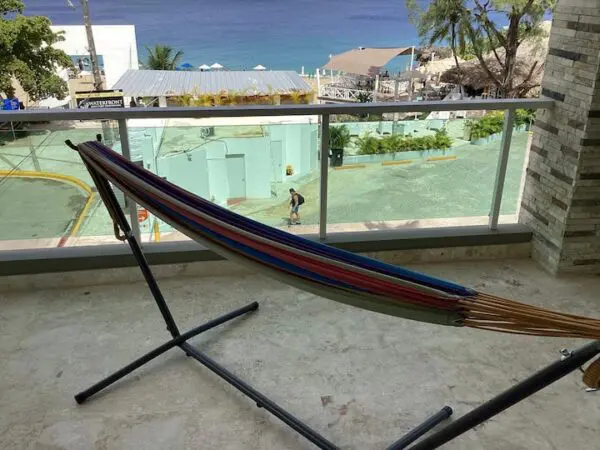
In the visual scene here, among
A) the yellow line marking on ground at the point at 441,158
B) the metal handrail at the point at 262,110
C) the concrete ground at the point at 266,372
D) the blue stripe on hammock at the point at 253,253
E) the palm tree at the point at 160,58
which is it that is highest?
the metal handrail at the point at 262,110

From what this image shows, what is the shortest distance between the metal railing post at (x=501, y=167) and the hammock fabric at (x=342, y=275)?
1.91 metres

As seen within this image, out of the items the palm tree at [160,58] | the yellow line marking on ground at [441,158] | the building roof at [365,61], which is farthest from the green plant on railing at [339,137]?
the palm tree at [160,58]

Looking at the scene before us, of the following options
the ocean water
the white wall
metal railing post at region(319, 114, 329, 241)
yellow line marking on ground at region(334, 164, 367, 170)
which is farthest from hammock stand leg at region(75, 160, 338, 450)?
the ocean water

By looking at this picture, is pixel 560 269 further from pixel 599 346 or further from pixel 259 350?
pixel 599 346

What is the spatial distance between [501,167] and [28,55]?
21.7 meters

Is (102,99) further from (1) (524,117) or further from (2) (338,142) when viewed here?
(1) (524,117)

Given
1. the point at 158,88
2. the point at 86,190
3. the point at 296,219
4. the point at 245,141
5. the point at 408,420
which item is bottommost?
the point at 158,88

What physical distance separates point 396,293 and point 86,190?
210cm

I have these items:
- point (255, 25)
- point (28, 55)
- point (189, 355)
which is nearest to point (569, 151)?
point (189, 355)

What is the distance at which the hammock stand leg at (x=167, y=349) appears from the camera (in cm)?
189

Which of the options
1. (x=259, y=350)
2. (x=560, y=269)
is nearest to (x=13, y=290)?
(x=259, y=350)

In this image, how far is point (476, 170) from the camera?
124 inches

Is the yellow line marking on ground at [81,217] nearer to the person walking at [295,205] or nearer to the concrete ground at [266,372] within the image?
the concrete ground at [266,372]

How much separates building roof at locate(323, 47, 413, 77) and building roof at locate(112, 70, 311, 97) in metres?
4.08
